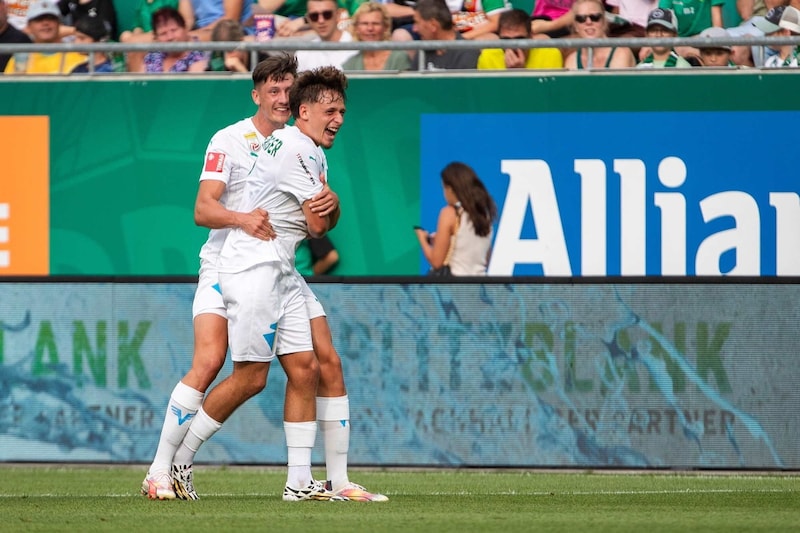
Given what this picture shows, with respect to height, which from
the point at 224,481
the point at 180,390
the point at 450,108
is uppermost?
the point at 450,108

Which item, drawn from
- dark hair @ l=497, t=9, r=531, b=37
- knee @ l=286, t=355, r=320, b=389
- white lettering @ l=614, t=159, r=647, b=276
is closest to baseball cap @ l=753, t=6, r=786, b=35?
white lettering @ l=614, t=159, r=647, b=276

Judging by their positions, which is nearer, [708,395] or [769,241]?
[708,395]

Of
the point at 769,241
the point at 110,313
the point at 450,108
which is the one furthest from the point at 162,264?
the point at 769,241

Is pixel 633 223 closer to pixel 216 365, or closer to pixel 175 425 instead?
pixel 216 365

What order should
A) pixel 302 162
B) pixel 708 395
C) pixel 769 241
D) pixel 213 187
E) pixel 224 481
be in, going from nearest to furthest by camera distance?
pixel 302 162
pixel 213 187
pixel 224 481
pixel 708 395
pixel 769 241

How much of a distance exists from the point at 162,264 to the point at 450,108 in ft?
8.22

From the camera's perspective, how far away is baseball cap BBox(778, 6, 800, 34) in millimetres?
10664

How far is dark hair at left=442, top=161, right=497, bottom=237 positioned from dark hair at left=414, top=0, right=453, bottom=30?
126 centimetres

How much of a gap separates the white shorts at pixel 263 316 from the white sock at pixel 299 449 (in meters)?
0.35

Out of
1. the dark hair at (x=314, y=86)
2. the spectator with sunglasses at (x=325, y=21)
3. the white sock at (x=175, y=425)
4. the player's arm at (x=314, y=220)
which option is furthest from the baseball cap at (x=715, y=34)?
the white sock at (x=175, y=425)

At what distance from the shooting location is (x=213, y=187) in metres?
7.35

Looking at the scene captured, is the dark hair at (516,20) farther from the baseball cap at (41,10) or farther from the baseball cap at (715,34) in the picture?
the baseball cap at (41,10)

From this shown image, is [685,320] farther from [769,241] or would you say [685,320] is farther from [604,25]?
[604,25]

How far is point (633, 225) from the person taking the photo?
1077cm
